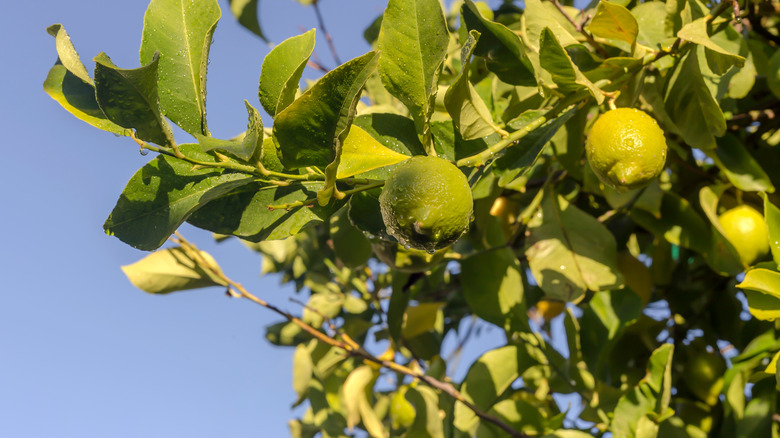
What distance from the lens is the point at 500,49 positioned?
2.76ft

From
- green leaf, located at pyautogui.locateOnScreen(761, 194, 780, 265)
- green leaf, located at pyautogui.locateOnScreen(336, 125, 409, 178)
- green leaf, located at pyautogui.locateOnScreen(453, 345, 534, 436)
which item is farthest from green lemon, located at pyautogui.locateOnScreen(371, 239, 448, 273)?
green leaf, located at pyautogui.locateOnScreen(761, 194, 780, 265)

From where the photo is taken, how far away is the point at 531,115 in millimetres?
795

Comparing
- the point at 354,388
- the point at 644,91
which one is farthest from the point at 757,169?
the point at 354,388

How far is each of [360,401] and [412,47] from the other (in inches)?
43.3

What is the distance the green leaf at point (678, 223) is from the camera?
3.64 ft

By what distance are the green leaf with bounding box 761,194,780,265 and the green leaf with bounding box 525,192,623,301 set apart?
0.84 ft

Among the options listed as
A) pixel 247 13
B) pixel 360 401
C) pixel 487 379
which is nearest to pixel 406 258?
pixel 487 379

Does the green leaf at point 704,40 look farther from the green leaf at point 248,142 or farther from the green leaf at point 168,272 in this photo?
the green leaf at point 168,272

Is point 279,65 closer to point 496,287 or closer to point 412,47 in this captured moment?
point 412,47

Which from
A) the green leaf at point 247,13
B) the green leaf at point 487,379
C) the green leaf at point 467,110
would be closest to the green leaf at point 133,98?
the green leaf at point 467,110

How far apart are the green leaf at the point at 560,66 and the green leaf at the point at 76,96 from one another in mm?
465

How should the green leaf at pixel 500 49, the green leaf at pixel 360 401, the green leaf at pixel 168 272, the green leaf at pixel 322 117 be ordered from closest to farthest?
the green leaf at pixel 322 117 → the green leaf at pixel 500 49 → the green leaf at pixel 168 272 → the green leaf at pixel 360 401

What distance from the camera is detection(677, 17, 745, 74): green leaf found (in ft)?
2.36

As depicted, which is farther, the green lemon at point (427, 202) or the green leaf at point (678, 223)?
the green leaf at point (678, 223)
